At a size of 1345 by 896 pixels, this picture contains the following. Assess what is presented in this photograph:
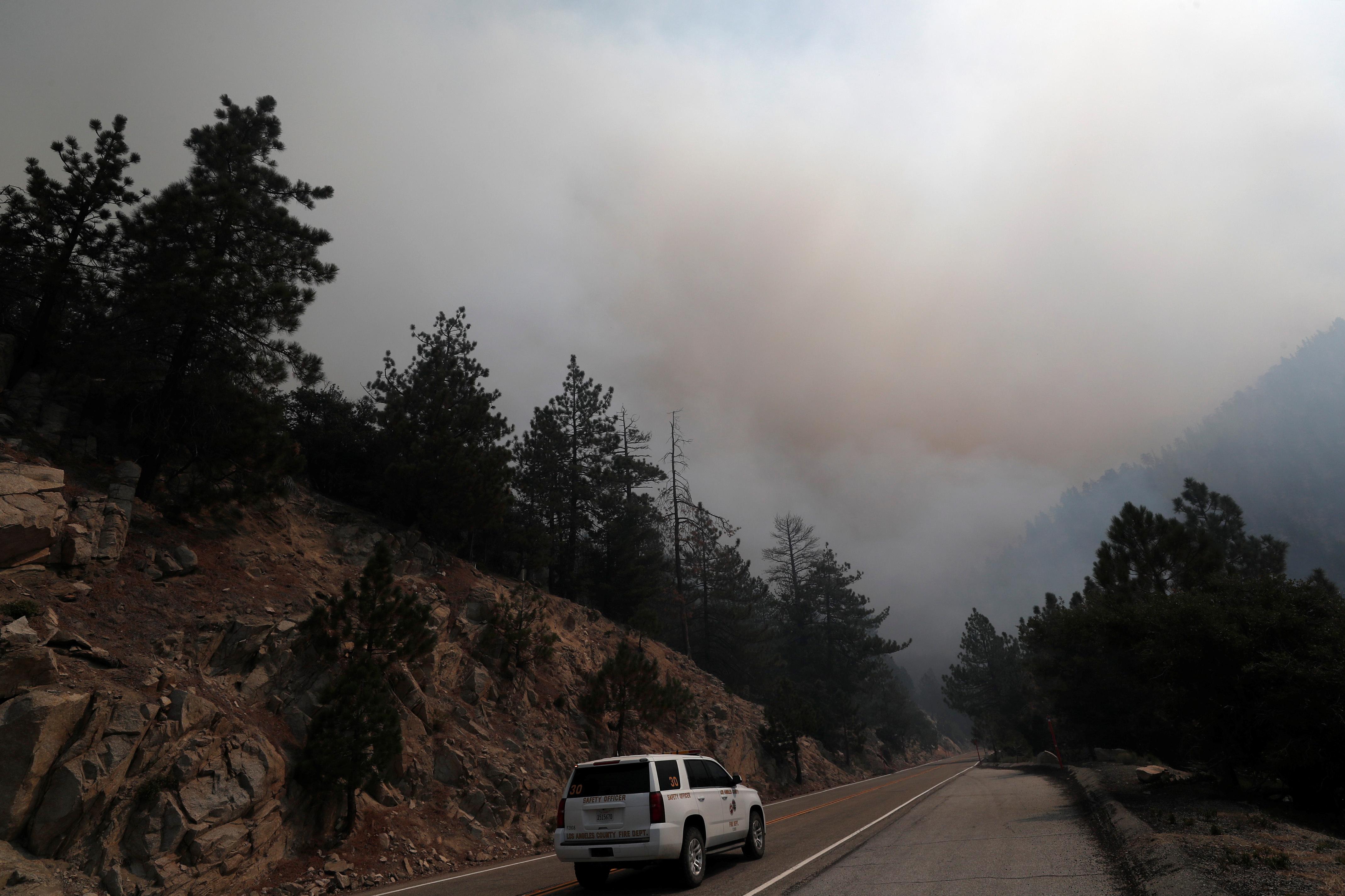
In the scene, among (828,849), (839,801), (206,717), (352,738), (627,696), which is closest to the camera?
(828,849)

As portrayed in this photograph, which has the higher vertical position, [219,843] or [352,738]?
[352,738]

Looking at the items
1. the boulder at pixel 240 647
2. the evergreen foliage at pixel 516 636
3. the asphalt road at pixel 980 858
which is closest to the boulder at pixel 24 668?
the boulder at pixel 240 647

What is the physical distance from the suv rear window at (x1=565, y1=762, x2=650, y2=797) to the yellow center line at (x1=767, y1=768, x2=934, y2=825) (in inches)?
447

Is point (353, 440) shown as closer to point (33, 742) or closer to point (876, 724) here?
point (33, 742)

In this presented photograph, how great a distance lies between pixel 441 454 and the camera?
87.9 feet

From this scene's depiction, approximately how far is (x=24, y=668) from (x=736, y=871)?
12.4 m

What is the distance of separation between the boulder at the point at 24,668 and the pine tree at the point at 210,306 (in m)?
8.46

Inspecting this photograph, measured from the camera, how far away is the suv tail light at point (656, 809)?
29.6ft

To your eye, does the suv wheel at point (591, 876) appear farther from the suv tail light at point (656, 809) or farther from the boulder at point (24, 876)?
the boulder at point (24, 876)

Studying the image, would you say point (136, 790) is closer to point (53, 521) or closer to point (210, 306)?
point (53, 521)

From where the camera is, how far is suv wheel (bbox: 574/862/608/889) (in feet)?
32.2

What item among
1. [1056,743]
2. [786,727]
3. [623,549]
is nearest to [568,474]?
[623,549]

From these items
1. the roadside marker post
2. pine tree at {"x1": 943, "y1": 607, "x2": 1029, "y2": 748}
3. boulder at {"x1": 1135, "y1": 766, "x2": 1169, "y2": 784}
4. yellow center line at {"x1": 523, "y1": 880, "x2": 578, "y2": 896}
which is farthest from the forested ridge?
pine tree at {"x1": 943, "y1": 607, "x2": 1029, "y2": 748}

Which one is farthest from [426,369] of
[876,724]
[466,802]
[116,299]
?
[876,724]
